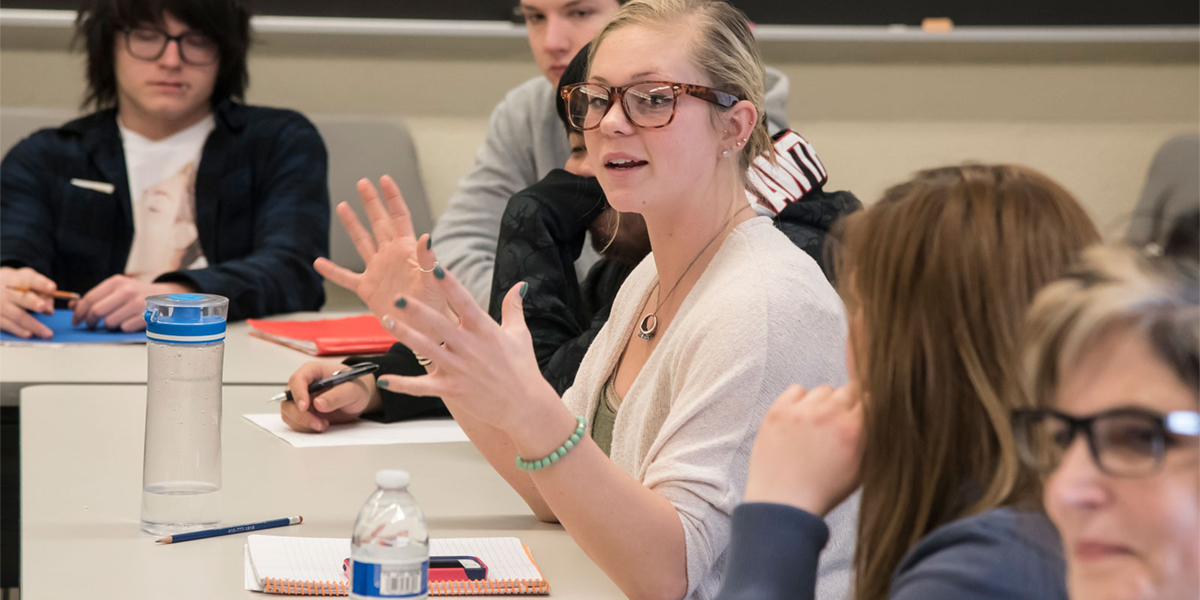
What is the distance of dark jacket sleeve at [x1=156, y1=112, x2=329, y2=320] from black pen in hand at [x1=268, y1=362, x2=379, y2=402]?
0.82 metres

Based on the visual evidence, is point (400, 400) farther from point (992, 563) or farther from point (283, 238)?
point (992, 563)

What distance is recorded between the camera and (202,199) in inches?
108

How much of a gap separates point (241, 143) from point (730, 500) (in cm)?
202

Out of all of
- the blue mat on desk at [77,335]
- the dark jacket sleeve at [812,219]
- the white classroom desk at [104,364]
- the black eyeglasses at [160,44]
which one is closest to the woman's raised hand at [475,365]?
the dark jacket sleeve at [812,219]

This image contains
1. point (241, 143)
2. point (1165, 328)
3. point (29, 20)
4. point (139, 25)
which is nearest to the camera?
point (1165, 328)

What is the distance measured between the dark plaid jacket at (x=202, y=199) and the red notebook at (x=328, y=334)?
0.30 m

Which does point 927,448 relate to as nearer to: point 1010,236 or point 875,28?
point 1010,236

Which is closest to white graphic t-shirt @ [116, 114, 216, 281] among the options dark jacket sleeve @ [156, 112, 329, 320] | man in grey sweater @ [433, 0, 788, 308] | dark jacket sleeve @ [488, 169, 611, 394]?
dark jacket sleeve @ [156, 112, 329, 320]

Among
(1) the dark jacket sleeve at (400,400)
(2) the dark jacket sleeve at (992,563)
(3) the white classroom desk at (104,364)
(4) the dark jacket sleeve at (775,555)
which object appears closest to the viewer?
(2) the dark jacket sleeve at (992,563)

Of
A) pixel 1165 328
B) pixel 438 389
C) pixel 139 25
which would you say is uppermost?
pixel 139 25

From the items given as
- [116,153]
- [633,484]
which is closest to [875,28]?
[116,153]

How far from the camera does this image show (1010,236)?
0.77 meters

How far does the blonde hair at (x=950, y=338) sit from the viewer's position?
2.49 feet

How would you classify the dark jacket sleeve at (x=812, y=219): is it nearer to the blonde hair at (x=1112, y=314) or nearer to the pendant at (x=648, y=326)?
the pendant at (x=648, y=326)
